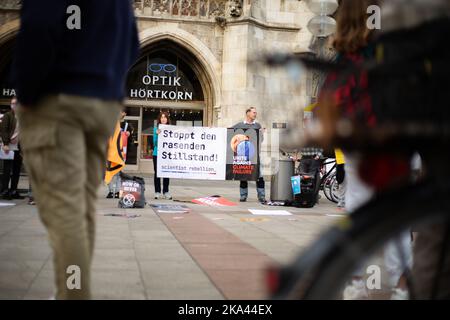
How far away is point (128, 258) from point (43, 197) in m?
2.32

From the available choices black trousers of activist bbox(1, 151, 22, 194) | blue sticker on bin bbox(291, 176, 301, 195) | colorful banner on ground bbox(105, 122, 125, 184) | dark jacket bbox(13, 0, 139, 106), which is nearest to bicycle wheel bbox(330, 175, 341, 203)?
blue sticker on bin bbox(291, 176, 301, 195)

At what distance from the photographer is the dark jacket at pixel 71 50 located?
2.48m

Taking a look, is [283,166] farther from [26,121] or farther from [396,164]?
[396,164]

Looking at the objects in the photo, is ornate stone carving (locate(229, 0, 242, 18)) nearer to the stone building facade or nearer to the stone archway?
the stone building facade

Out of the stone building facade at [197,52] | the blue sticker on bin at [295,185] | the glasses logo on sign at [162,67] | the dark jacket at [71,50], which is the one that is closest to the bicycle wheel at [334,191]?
the blue sticker on bin at [295,185]

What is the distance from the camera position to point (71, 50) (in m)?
2.64

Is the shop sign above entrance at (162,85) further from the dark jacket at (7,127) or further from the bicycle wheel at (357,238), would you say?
the bicycle wheel at (357,238)

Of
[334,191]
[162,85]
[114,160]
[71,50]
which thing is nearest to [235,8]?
[162,85]

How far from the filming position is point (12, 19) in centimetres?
2019

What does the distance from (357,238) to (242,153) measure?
428 inches

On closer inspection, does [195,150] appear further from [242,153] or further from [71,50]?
[71,50]

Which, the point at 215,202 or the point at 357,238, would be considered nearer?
the point at 357,238
